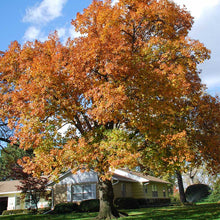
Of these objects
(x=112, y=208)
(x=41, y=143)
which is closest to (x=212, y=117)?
(x=112, y=208)

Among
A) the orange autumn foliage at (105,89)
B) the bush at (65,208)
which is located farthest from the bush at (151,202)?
the orange autumn foliage at (105,89)

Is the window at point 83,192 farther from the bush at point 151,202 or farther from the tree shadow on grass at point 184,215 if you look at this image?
the tree shadow on grass at point 184,215

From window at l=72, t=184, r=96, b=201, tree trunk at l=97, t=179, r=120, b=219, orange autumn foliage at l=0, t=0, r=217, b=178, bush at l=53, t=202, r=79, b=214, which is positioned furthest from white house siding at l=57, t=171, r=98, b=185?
orange autumn foliage at l=0, t=0, r=217, b=178

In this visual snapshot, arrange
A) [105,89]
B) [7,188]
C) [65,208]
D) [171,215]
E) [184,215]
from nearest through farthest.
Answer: [105,89]
[184,215]
[171,215]
[65,208]
[7,188]

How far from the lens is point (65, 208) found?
22.8m

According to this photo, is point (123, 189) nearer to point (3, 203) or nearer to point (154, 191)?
point (154, 191)

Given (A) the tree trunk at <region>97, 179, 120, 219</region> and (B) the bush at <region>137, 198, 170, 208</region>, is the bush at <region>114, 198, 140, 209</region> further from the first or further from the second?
(A) the tree trunk at <region>97, 179, 120, 219</region>

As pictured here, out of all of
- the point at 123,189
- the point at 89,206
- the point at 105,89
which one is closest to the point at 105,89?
the point at 105,89

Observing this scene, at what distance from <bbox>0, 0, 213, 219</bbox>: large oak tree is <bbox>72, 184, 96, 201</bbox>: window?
1043 cm

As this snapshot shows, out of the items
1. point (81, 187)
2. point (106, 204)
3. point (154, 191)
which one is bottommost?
point (154, 191)

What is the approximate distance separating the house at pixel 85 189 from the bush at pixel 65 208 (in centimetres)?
119

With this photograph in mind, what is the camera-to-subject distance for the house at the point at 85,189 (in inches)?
969

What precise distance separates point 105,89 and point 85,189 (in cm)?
1692

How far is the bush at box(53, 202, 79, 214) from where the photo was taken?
22581 millimetres
